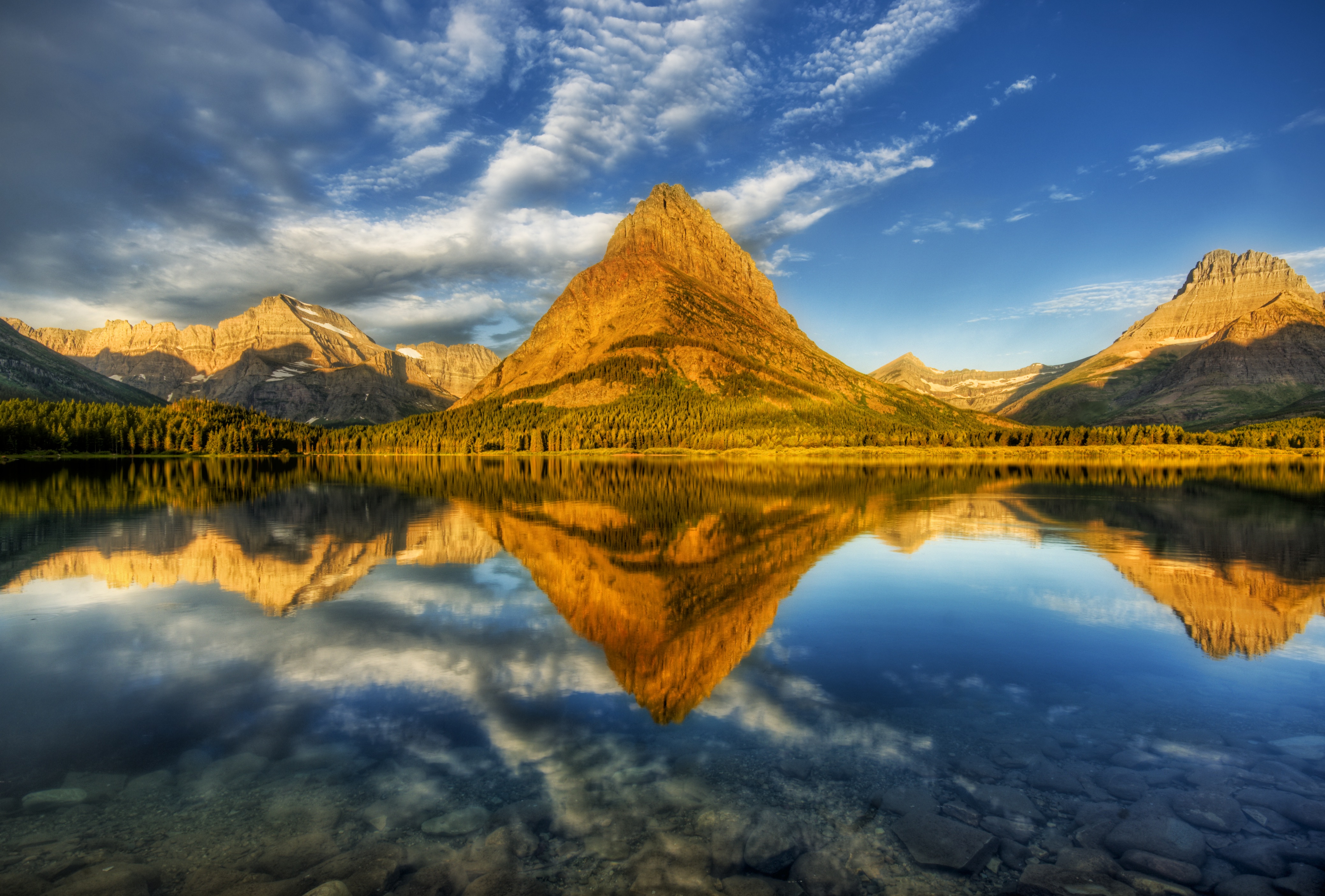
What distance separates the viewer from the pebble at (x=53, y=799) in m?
10.6

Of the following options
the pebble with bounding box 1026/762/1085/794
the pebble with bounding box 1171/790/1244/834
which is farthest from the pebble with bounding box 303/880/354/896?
the pebble with bounding box 1171/790/1244/834

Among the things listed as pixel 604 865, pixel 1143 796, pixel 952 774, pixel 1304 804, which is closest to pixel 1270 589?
pixel 1304 804

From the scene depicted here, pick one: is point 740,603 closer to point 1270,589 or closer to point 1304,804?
point 1304,804

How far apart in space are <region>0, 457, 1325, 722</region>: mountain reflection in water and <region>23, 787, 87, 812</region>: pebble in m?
10.7

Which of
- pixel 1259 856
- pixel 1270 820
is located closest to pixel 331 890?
pixel 1259 856

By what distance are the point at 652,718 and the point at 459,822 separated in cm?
520

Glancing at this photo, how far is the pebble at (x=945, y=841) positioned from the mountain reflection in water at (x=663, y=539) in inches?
221

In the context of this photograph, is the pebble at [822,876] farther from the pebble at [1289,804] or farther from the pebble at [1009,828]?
the pebble at [1289,804]

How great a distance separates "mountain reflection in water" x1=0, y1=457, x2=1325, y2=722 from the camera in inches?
864

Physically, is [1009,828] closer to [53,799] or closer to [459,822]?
[459,822]

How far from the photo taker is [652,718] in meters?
14.5

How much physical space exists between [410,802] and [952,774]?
9.93 meters

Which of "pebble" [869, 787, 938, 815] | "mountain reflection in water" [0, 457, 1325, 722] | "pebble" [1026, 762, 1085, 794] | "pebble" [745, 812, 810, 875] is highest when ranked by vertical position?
"pebble" [745, 812, 810, 875]

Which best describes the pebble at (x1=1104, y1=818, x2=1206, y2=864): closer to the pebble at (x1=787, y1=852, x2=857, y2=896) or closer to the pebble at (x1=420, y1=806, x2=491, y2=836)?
the pebble at (x1=787, y1=852, x2=857, y2=896)
